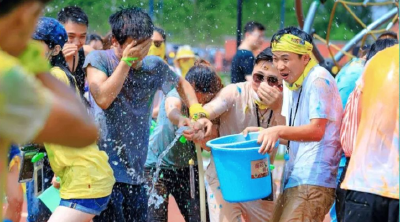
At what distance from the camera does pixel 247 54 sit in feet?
26.6

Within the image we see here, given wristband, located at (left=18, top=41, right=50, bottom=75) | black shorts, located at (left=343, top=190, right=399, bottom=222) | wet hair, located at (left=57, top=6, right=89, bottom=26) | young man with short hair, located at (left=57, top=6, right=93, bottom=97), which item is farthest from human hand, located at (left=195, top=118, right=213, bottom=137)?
wristband, located at (left=18, top=41, right=50, bottom=75)

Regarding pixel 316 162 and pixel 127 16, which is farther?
pixel 127 16

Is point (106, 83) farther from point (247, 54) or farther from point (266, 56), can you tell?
point (247, 54)

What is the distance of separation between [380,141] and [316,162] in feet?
3.66

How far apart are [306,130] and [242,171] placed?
1.51ft

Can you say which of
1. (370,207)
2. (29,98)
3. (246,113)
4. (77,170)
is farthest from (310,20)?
(29,98)

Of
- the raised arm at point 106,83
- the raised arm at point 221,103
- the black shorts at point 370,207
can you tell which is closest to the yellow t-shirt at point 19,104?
the black shorts at point 370,207

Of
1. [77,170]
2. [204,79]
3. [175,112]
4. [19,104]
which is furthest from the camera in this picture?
[204,79]

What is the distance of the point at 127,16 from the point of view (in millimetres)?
5066

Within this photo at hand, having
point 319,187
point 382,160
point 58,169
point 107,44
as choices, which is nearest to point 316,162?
point 319,187

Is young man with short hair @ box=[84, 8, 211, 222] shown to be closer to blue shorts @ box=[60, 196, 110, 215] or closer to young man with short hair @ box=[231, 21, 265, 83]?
blue shorts @ box=[60, 196, 110, 215]

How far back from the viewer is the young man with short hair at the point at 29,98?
159 centimetres

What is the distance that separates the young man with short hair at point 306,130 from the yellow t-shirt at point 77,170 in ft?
3.47

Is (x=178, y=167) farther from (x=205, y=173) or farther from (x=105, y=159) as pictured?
(x=105, y=159)
